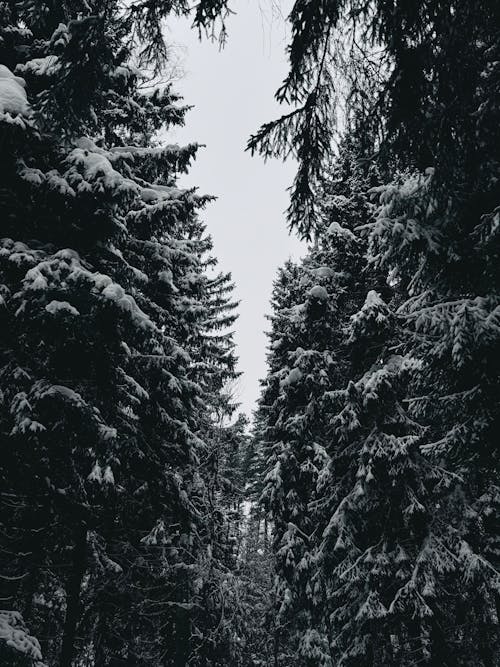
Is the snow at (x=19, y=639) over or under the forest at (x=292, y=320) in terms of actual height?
under

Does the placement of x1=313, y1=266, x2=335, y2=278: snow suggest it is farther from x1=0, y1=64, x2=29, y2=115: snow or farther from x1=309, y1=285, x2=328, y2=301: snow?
x1=0, y1=64, x2=29, y2=115: snow

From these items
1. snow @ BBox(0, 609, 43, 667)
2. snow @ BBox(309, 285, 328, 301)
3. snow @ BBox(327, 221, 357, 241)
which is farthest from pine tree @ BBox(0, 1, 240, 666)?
snow @ BBox(327, 221, 357, 241)

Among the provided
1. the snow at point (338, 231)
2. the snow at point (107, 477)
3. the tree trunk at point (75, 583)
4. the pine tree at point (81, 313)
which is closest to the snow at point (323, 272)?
the snow at point (338, 231)

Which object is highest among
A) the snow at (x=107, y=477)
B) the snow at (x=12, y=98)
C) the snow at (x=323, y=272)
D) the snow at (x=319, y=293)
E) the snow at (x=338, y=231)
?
the snow at (x=338, y=231)

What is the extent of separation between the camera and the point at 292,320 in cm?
1410

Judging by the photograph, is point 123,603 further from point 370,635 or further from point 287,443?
point 287,443

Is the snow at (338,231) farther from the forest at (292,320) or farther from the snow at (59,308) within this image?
the snow at (59,308)

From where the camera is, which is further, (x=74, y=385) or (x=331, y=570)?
(x=331, y=570)

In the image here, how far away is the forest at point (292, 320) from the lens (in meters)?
3.82

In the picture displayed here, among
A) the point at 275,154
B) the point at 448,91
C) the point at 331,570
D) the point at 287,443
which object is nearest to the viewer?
the point at 448,91

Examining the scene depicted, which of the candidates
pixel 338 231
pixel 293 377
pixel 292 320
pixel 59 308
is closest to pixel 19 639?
pixel 59 308

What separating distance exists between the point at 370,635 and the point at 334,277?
918 centimetres

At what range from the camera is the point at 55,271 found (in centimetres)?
645

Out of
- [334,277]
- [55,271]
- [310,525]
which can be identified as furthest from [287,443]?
[55,271]
